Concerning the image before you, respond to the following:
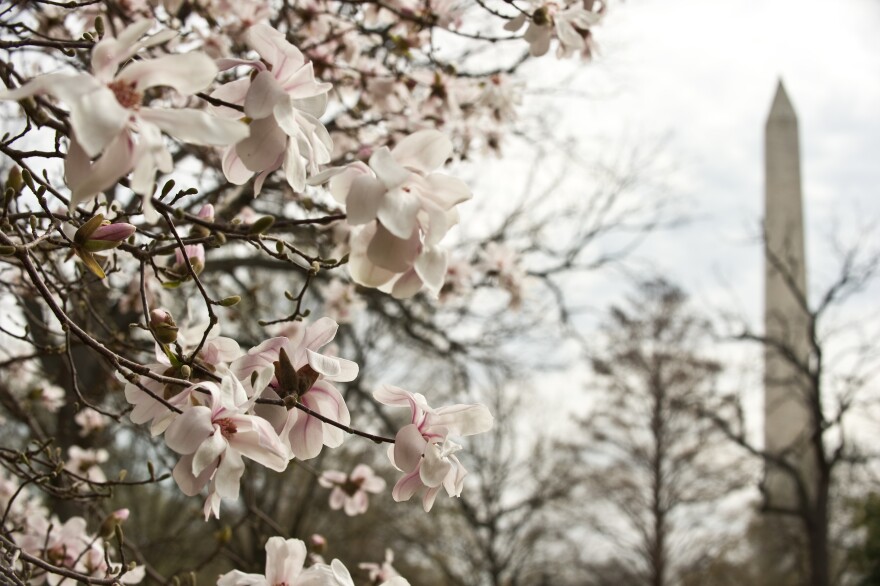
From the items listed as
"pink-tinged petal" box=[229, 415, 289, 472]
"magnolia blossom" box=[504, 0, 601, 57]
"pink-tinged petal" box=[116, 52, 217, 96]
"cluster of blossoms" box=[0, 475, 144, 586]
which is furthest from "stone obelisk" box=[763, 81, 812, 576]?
"pink-tinged petal" box=[116, 52, 217, 96]

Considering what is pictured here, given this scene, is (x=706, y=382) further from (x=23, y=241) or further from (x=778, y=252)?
(x=23, y=241)

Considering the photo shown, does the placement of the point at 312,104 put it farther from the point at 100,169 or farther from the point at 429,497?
the point at 429,497

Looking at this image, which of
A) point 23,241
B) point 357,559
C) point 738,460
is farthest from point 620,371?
point 23,241

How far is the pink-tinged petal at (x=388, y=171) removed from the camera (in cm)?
83

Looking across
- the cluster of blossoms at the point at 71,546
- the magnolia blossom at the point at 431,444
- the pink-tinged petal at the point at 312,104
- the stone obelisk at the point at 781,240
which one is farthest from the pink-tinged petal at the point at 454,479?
the stone obelisk at the point at 781,240

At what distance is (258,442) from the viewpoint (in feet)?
3.00

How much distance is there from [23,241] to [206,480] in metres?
0.52

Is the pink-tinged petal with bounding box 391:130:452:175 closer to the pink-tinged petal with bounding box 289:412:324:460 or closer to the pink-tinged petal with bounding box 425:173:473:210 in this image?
the pink-tinged petal with bounding box 425:173:473:210

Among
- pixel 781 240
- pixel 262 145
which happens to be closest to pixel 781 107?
pixel 781 240

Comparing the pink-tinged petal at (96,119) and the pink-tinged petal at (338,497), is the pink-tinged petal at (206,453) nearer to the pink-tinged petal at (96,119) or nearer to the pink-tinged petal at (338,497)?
the pink-tinged petal at (96,119)

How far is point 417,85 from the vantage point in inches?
104

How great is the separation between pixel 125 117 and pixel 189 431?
34cm

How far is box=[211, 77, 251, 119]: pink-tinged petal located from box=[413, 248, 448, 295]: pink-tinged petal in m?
0.32

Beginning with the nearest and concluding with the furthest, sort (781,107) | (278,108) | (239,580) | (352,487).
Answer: (278,108), (239,580), (352,487), (781,107)
